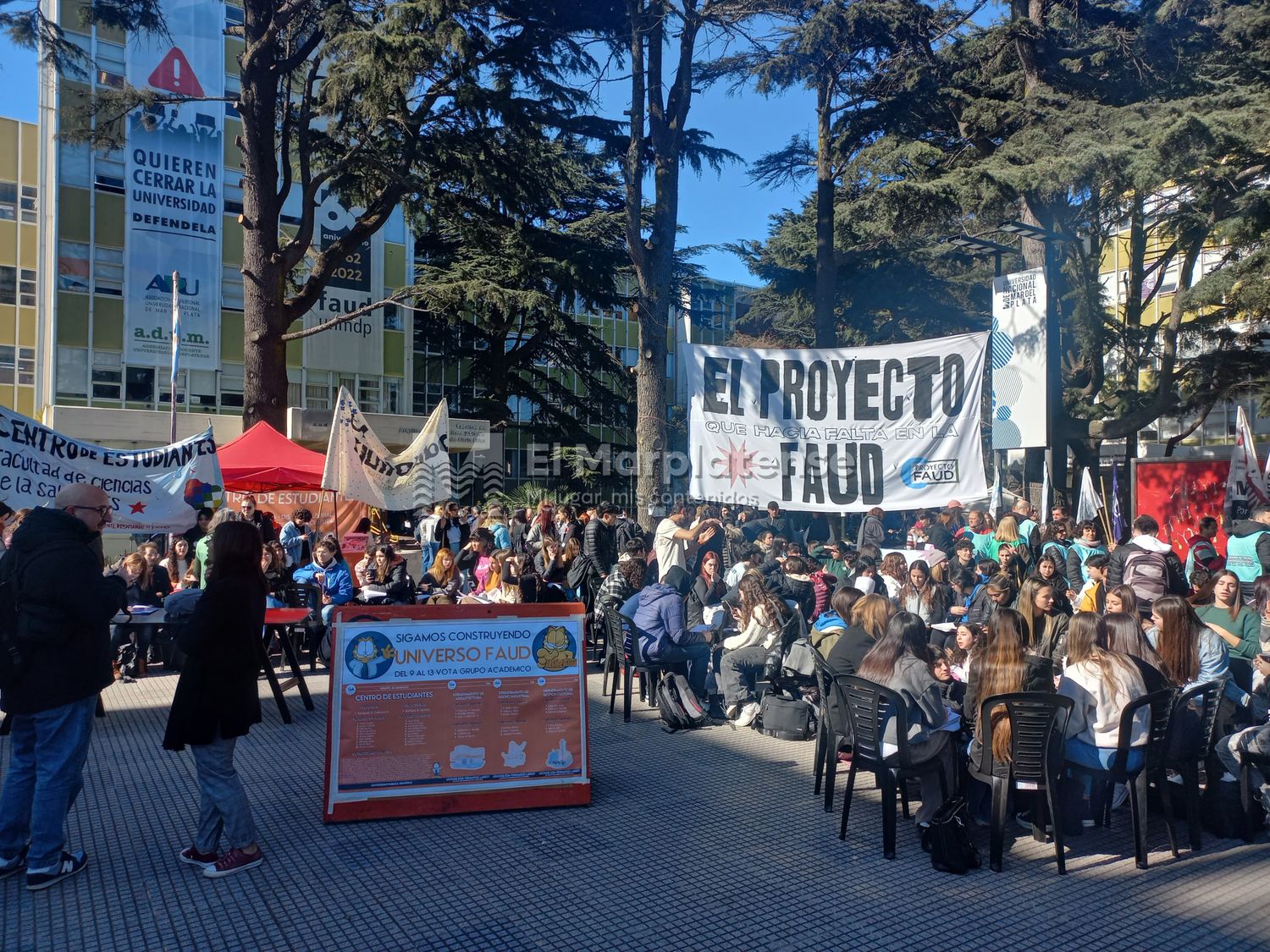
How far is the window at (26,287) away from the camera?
33844 millimetres

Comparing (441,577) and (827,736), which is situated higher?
(441,577)

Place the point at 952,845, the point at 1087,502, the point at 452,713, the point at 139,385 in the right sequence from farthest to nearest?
the point at 139,385 → the point at 1087,502 → the point at 452,713 → the point at 952,845

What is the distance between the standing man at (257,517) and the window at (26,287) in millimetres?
25693

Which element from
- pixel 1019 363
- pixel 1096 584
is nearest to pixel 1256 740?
pixel 1096 584

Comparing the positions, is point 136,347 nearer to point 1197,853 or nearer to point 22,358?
point 22,358

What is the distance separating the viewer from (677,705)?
8383 millimetres

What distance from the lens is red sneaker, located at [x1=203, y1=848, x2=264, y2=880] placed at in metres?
4.98

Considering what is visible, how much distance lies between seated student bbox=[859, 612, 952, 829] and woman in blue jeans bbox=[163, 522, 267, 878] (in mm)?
3490

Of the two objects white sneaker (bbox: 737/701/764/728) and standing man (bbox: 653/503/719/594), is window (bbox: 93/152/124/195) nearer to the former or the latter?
standing man (bbox: 653/503/719/594)

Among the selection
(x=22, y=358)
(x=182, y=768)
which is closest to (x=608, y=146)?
(x=182, y=768)

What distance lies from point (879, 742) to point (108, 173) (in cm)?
3498

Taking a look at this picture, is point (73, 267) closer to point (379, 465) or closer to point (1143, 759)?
point (379, 465)

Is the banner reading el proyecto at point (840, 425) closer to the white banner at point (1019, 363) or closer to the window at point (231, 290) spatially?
the white banner at point (1019, 363)

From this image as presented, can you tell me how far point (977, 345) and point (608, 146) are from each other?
27.5ft
